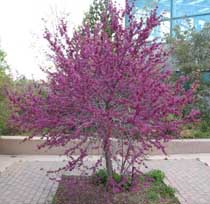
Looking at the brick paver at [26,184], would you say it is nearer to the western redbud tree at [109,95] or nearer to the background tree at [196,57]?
the western redbud tree at [109,95]

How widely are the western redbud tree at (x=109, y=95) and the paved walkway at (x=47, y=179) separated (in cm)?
109

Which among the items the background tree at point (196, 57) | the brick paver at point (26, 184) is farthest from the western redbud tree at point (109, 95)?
Result: the background tree at point (196, 57)

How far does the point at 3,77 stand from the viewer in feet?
27.5

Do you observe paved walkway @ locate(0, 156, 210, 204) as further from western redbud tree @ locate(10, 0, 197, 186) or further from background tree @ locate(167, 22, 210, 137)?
background tree @ locate(167, 22, 210, 137)

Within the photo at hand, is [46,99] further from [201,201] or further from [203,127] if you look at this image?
[203,127]

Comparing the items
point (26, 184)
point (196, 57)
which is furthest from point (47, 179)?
point (196, 57)

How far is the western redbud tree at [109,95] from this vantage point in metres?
4.45

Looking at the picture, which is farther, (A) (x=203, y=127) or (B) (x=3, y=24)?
(B) (x=3, y=24)

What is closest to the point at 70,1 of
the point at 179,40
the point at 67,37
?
the point at 179,40

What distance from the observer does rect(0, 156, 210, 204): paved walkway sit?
5367 millimetres

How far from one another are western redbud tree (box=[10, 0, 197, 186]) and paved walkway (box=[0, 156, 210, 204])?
1.09 meters

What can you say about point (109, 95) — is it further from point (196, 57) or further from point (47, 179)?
point (196, 57)

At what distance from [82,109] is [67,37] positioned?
38.8 inches

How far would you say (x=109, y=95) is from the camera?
460cm
